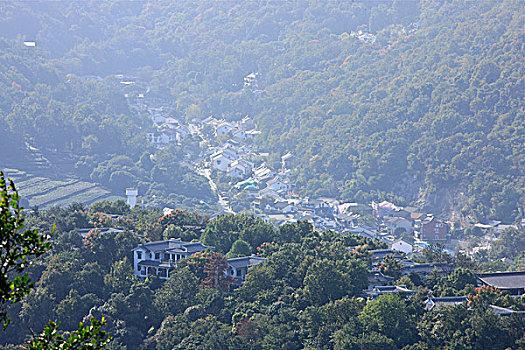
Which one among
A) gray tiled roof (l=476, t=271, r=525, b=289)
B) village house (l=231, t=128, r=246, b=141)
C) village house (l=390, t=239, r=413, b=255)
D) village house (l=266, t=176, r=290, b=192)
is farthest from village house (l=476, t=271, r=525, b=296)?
village house (l=231, t=128, r=246, b=141)

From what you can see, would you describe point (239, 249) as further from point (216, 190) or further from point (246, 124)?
point (246, 124)

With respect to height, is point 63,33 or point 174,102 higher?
point 63,33

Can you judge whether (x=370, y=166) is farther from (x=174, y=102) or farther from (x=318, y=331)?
(x=318, y=331)

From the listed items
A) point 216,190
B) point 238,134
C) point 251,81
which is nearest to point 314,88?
point 251,81

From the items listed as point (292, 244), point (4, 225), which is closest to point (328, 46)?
point (292, 244)

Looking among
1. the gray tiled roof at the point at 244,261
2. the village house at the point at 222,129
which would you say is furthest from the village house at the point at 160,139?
the gray tiled roof at the point at 244,261

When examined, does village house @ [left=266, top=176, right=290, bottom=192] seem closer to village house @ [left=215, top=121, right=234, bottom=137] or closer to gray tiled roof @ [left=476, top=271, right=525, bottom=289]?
village house @ [left=215, top=121, right=234, bottom=137]
